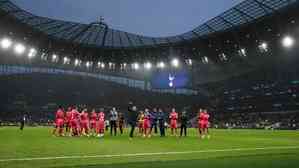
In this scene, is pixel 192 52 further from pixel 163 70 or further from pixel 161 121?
pixel 161 121

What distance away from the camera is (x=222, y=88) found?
86000 millimetres

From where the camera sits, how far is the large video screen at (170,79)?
79125 millimetres

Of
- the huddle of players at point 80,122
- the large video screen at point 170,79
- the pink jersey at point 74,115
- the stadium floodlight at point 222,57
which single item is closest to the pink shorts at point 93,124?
the huddle of players at point 80,122

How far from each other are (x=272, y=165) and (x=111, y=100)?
72.2m

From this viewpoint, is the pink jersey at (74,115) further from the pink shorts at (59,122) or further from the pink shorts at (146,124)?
the pink shorts at (146,124)

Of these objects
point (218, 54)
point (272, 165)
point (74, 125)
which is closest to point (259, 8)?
point (218, 54)

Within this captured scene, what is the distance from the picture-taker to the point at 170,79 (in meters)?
79.0

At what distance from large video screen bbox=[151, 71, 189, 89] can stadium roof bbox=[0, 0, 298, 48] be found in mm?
15764

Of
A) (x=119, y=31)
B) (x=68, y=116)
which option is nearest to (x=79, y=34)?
(x=119, y=31)

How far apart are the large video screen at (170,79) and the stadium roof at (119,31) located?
51.7ft

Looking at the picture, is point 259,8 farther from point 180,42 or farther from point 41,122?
point 41,122

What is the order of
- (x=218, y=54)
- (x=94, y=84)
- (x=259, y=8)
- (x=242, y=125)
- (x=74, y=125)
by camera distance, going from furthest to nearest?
1. (x=94, y=84)
2. (x=242, y=125)
3. (x=218, y=54)
4. (x=259, y=8)
5. (x=74, y=125)

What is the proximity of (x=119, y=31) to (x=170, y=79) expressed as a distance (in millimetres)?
20339

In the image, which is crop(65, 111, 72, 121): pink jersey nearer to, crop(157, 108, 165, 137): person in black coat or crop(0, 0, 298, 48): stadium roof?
crop(157, 108, 165, 137): person in black coat
